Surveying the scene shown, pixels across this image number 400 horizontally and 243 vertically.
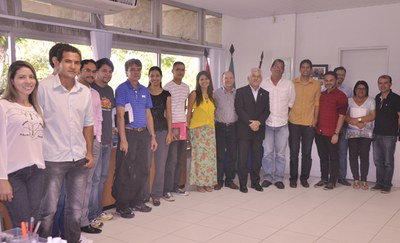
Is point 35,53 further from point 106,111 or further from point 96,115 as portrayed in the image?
point 96,115

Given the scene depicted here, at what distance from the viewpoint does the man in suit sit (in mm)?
4648

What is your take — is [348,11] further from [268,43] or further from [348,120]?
[348,120]

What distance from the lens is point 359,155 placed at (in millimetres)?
4973

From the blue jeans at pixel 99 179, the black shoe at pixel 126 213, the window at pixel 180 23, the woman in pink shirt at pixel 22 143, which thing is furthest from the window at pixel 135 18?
the woman in pink shirt at pixel 22 143

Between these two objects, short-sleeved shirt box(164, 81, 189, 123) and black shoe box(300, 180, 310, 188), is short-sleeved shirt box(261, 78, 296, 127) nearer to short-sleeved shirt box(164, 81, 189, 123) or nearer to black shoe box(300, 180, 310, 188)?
black shoe box(300, 180, 310, 188)

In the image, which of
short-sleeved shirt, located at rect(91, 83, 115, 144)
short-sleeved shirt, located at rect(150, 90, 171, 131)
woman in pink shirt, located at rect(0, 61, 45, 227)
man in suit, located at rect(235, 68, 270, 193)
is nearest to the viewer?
woman in pink shirt, located at rect(0, 61, 45, 227)

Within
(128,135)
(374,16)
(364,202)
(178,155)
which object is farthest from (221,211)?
(374,16)

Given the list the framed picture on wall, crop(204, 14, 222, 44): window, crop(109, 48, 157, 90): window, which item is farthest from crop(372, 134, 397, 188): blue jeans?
crop(109, 48, 157, 90): window

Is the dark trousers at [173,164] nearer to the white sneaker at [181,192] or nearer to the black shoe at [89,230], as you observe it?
the white sneaker at [181,192]

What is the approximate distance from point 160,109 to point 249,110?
45.8 inches

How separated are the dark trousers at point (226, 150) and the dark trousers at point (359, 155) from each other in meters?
1.52

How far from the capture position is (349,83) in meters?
6.04

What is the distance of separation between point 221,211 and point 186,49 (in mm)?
2881

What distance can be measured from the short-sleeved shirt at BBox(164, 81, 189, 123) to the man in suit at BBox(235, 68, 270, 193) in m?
0.70
